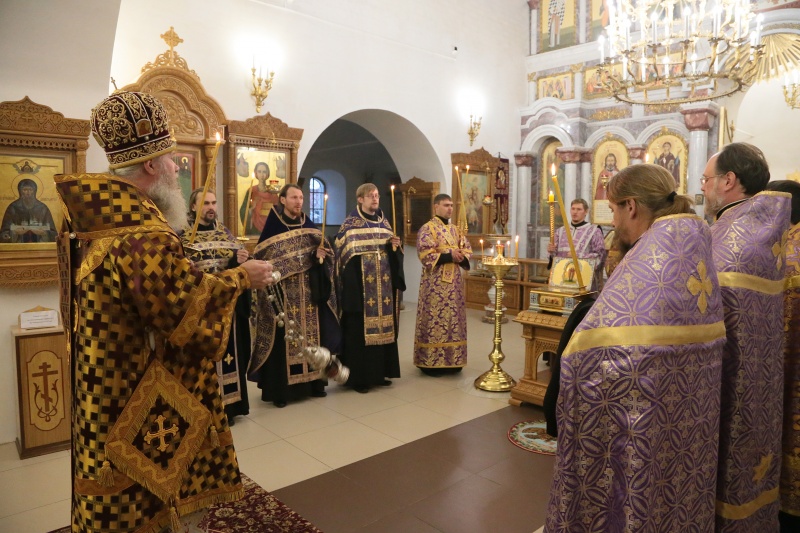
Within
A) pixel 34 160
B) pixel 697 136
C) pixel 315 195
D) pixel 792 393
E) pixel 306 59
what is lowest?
pixel 792 393

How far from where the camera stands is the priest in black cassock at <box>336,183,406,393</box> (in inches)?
225

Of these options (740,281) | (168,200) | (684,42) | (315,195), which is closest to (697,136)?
(684,42)

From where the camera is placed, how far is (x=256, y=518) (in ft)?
10.5

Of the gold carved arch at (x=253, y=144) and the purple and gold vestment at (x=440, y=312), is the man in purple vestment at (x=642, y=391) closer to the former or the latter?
the purple and gold vestment at (x=440, y=312)

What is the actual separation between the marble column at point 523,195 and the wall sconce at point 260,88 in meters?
6.07

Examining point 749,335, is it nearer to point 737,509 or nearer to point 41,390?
point 737,509

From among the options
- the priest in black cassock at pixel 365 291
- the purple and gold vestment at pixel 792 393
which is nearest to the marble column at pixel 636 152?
the priest in black cassock at pixel 365 291

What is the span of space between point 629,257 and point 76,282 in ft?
5.91

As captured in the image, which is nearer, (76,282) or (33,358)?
(76,282)

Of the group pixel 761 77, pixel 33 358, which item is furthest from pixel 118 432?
pixel 761 77

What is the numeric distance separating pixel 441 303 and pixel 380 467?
8.60ft

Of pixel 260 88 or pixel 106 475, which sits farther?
pixel 260 88

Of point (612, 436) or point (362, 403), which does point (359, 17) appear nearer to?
point (362, 403)

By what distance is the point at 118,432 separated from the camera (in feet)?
6.11
